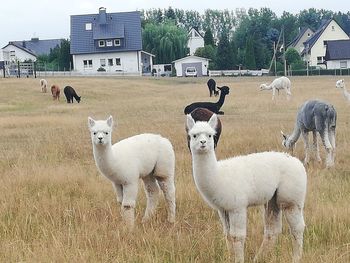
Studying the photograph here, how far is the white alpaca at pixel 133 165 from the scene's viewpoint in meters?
6.65

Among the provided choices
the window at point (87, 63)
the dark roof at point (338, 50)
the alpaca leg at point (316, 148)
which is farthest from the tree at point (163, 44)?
the alpaca leg at point (316, 148)

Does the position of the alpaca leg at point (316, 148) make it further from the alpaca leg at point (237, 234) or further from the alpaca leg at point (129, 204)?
the alpaca leg at point (237, 234)

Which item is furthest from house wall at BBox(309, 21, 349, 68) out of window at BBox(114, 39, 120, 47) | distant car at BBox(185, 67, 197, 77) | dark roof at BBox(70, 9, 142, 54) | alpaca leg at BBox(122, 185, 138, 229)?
alpaca leg at BBox(122, 185, 138, 229)

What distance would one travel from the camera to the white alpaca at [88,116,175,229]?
6652 millimetres

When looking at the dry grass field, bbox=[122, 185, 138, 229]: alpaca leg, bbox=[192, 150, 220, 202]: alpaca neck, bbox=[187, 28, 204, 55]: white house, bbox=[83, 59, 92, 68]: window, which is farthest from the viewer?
bbox=[187, 28, 204, 55]: white house

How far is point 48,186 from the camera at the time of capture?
8.55 m

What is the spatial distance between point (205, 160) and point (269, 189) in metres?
0.68

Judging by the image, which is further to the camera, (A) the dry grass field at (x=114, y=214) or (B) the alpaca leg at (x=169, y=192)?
(B) the alpaca leg at (x=169, y=192)

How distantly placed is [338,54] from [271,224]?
3173 inches

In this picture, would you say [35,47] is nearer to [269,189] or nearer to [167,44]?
[167,44]

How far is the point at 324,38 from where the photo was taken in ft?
308

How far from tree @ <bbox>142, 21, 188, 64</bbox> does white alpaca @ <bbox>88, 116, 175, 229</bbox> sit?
85004 millimetres

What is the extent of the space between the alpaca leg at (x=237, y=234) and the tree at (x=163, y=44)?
87.0 meters

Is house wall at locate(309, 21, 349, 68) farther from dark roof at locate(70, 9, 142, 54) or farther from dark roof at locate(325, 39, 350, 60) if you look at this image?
dark roof at locate(70, 9, 142, 54)
